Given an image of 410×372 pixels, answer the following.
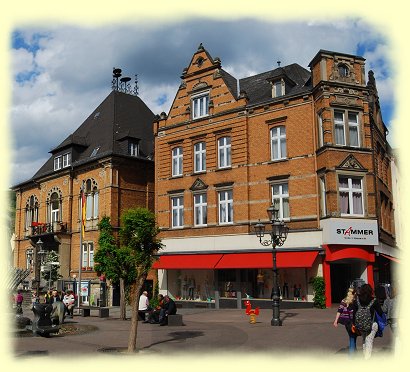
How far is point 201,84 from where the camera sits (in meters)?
32.5

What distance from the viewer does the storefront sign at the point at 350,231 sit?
2553cm

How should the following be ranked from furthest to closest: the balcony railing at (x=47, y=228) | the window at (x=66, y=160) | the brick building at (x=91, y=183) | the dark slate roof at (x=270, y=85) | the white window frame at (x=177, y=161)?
1. the window at (x=66, y=160)
2. the balcony railing at (x=47, y=228)
3. the brick building at (x=91, y=183)
4. the white window frame at (x=177, y=161)
5. the dark slate roof at (x=270, y=85)

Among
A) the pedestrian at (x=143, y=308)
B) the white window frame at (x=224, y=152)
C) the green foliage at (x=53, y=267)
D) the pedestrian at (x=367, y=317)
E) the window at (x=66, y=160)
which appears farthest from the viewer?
the window at (x=66, y=160)

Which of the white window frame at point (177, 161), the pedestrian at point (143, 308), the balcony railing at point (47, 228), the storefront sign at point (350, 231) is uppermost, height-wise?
the white window frame at point (177, 161)

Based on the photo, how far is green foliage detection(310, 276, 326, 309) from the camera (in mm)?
25641

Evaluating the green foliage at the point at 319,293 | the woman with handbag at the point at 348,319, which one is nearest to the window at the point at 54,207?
the green foliage at the point at 319,293

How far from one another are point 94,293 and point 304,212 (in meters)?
17.1

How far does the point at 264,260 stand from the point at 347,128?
8615mm

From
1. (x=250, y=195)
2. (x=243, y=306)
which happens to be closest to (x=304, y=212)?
(x=250, y=195)

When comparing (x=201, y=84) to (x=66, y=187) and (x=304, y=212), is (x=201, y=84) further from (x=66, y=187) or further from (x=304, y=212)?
(x=66, y=187)

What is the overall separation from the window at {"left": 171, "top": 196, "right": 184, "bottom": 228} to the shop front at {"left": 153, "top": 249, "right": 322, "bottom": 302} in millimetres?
2210

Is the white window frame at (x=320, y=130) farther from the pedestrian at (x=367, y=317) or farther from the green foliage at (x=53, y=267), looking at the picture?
the green foliage at (x=53, y=267)

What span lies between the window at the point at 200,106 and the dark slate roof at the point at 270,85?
9.09ft

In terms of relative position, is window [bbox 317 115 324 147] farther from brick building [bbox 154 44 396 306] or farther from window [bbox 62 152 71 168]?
window [bbox 62 152 71 168]
